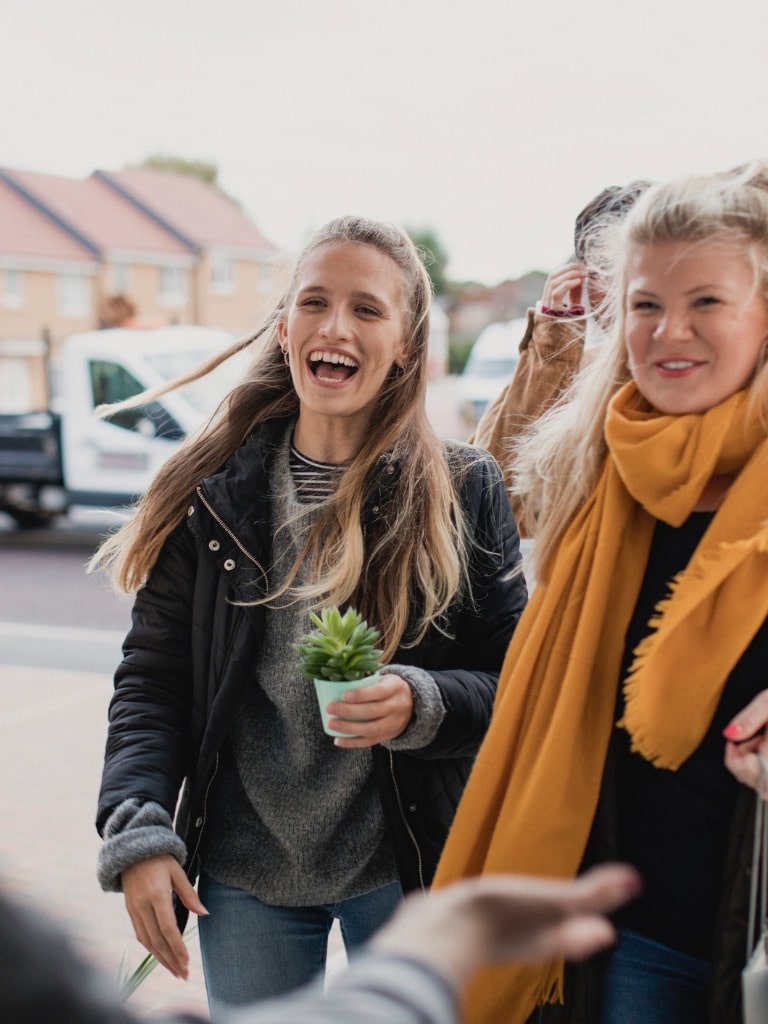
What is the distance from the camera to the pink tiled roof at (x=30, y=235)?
102 ft

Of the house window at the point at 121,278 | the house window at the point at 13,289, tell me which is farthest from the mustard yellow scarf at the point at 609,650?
the house window at the point at 121,278

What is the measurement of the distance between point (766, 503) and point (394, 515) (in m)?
0.70

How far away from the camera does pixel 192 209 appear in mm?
38406

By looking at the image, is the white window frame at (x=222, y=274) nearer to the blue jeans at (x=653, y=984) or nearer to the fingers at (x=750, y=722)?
the blue jeans at (x=653, y=984)

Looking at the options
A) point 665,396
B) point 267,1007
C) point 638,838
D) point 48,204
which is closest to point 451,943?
point 267,1007

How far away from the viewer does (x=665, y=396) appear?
61.9 inches

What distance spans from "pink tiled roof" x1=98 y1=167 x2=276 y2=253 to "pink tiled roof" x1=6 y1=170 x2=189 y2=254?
Result: 651mm

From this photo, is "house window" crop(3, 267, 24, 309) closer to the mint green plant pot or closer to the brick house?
the brick house

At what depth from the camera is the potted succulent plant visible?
1.61 metres

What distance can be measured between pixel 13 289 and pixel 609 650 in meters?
32.1

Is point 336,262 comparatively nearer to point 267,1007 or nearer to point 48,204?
point 267,1007

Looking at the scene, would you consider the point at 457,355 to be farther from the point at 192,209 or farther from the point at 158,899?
the point at 158,899

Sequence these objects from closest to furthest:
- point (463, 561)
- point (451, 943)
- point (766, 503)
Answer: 1. point (451, 943)
2. point (766, 503)
3. point (463, 561)

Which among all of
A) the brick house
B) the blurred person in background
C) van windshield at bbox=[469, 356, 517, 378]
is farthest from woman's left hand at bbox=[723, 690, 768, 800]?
the brick house
